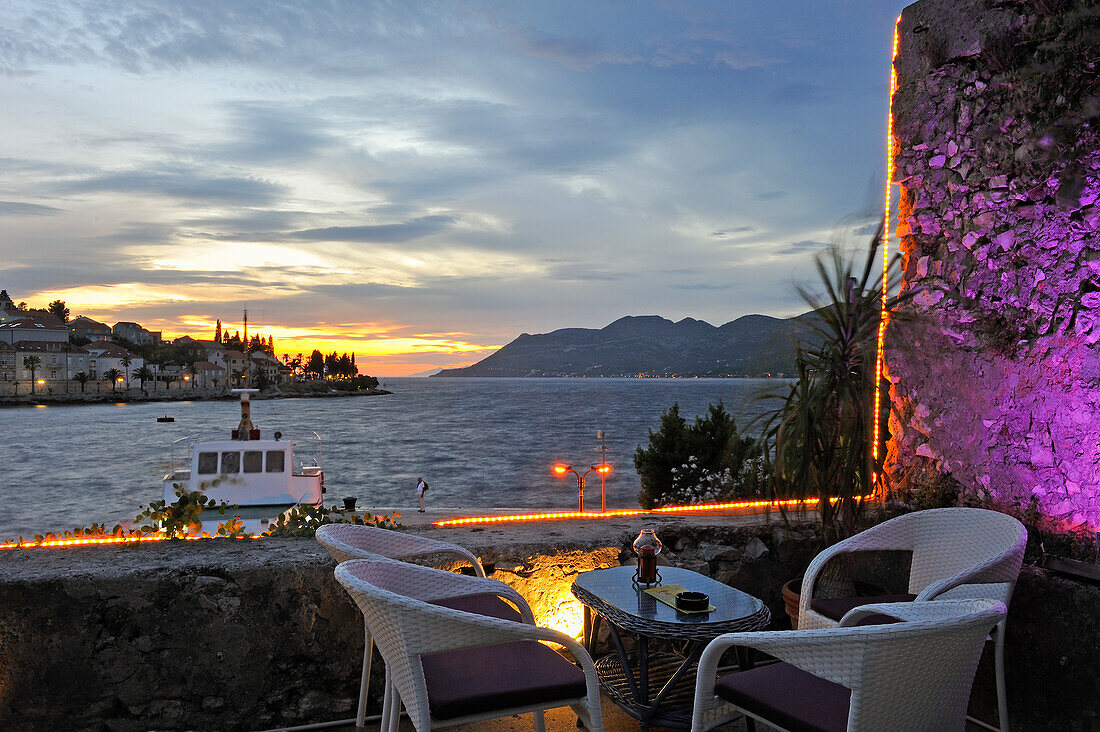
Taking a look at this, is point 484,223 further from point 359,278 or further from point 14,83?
point 14,83

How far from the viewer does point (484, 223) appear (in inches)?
1452

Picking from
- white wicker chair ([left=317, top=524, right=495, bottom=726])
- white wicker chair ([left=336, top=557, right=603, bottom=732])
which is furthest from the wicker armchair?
white wicker chair ([left=336, top=557, right=603, bottom=732])

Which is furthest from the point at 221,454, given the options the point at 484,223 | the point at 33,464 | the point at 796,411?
the point at 33,464

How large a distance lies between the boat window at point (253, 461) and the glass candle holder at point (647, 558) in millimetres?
10664

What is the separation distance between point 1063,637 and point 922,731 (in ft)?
4.03

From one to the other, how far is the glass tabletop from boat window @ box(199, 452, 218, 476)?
414 inches

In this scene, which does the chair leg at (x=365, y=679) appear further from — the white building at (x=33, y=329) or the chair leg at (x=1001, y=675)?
the white building at (x=33, y=329)

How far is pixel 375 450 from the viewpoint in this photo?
46.0 m

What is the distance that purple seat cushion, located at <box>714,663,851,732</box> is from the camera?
1.50 meters

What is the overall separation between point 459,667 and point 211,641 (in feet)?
3.66

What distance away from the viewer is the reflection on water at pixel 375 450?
2956 cm

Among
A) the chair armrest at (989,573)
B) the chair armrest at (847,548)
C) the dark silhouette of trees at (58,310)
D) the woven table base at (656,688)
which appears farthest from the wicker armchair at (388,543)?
the dark silhouette of trees at (58,310)

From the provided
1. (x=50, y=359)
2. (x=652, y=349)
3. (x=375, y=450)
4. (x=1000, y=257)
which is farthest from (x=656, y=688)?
(x=50, y=359)

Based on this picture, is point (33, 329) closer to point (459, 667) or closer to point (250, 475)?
point (250, 475)
